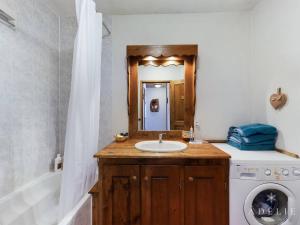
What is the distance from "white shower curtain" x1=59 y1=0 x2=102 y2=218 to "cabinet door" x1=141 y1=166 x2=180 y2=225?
18.6 inches

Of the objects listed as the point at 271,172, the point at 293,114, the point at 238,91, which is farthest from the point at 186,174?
the point at 238,91

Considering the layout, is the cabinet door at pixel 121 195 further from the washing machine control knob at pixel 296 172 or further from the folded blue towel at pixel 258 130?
the washing machine control knob at pixel 296 172

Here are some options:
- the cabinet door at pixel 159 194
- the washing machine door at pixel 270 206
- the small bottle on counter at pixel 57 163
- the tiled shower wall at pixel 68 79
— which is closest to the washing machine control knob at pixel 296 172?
the washing machine door at pixel 270 206

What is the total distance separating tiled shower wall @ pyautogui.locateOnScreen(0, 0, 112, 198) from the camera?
1493mm

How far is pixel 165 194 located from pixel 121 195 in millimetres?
357

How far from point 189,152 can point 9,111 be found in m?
1.50

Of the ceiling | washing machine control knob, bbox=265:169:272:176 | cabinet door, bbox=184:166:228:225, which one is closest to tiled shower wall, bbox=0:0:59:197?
the ceiling

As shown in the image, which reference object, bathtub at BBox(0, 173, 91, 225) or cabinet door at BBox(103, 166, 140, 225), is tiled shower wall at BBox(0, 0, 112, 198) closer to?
bathtub at BBox(0, 173, 91, 225)

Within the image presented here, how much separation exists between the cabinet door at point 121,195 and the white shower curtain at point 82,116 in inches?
6.8

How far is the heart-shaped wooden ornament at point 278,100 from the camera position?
5.24 ft

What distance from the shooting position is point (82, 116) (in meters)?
1.38

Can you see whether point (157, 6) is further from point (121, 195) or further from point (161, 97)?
point (121, 195)

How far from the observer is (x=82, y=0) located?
1.35 m

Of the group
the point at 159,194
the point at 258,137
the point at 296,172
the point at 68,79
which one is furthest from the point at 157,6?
the point at 296,172
